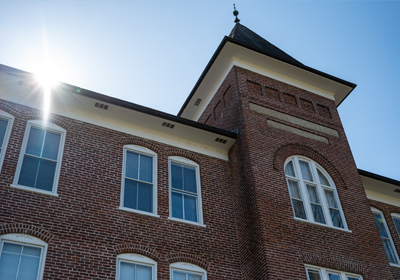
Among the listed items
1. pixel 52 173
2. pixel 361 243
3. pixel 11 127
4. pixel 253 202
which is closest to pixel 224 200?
pixel 253 202

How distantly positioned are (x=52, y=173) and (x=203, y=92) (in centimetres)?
840

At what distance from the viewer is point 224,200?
1456 centimetres

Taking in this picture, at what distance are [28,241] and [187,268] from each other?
4025 millimetres

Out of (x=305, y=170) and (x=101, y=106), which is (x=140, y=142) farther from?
(x=305, y=170)

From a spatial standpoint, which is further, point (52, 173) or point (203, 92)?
point (203, 92)

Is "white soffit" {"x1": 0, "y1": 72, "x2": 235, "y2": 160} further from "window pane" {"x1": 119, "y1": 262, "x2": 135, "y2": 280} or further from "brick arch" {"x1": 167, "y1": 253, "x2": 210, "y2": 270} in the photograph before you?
"window pane" {"x1": 119, "y1": 262, "x2": 135, "y2": 280}

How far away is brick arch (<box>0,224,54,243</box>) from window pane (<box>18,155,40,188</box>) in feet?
4.29

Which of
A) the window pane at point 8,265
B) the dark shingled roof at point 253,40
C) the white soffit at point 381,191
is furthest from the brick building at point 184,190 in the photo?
the dark shingled roof at point 253,40

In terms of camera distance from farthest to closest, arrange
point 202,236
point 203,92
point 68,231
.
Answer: point 203,92, point 202,236, point 68,231

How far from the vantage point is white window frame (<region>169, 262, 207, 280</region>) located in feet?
40.0

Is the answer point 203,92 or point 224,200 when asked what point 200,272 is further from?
point 203,92

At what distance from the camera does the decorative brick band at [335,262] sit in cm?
1296

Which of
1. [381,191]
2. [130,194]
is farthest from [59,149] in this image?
[381,191]

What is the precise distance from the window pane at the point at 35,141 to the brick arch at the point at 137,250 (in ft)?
11.1
